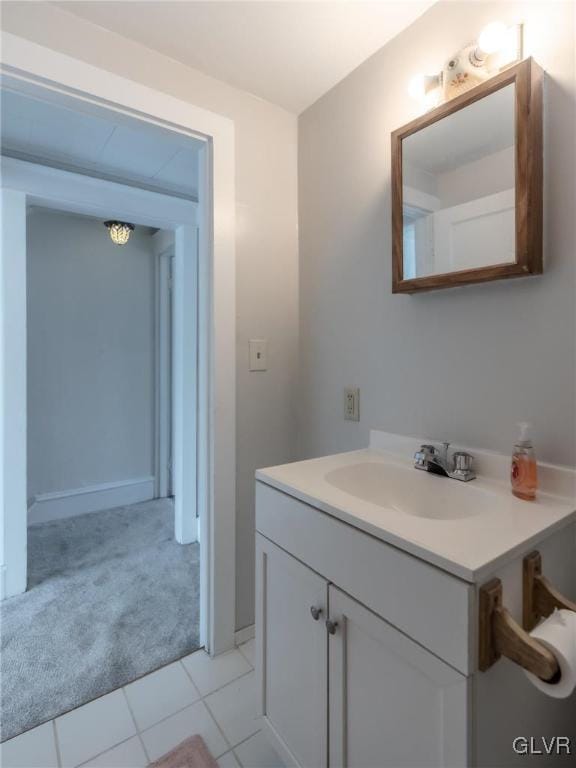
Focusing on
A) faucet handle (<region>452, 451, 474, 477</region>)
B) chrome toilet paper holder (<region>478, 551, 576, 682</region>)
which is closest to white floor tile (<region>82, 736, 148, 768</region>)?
chrome toilet paper holder (<region>478, 551, 576, 682</region>)

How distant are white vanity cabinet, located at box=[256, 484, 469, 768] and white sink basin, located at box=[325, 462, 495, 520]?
0.27 metres

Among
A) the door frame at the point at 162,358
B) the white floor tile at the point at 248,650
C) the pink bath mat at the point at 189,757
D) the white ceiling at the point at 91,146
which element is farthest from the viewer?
the door frame at the point at 162,358

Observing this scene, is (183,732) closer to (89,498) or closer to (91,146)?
(89,498)

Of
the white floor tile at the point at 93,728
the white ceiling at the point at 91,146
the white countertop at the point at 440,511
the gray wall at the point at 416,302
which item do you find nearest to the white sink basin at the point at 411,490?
the white countertop at the point at 440,511

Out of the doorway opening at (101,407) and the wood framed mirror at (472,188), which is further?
the doorway opening at (101,407)

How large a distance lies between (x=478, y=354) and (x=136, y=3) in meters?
1.49

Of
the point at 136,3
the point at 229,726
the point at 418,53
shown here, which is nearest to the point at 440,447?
the point at 229,726

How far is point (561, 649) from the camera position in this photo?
2.05ft

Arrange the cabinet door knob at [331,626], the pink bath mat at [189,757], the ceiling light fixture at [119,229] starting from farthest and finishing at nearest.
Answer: the ceiling light fixture at [119,229], the pink bath mat at [189,757], the cabinet door knob at [331,626]

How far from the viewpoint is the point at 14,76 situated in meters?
1.18

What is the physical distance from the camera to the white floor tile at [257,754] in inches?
45.6

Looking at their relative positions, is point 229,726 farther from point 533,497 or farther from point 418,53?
point 418,53

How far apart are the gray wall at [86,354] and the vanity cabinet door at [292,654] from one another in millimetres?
2401

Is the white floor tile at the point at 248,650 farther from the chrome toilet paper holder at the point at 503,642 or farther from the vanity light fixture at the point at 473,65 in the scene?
the vanity light fixture at the point at 473,65
